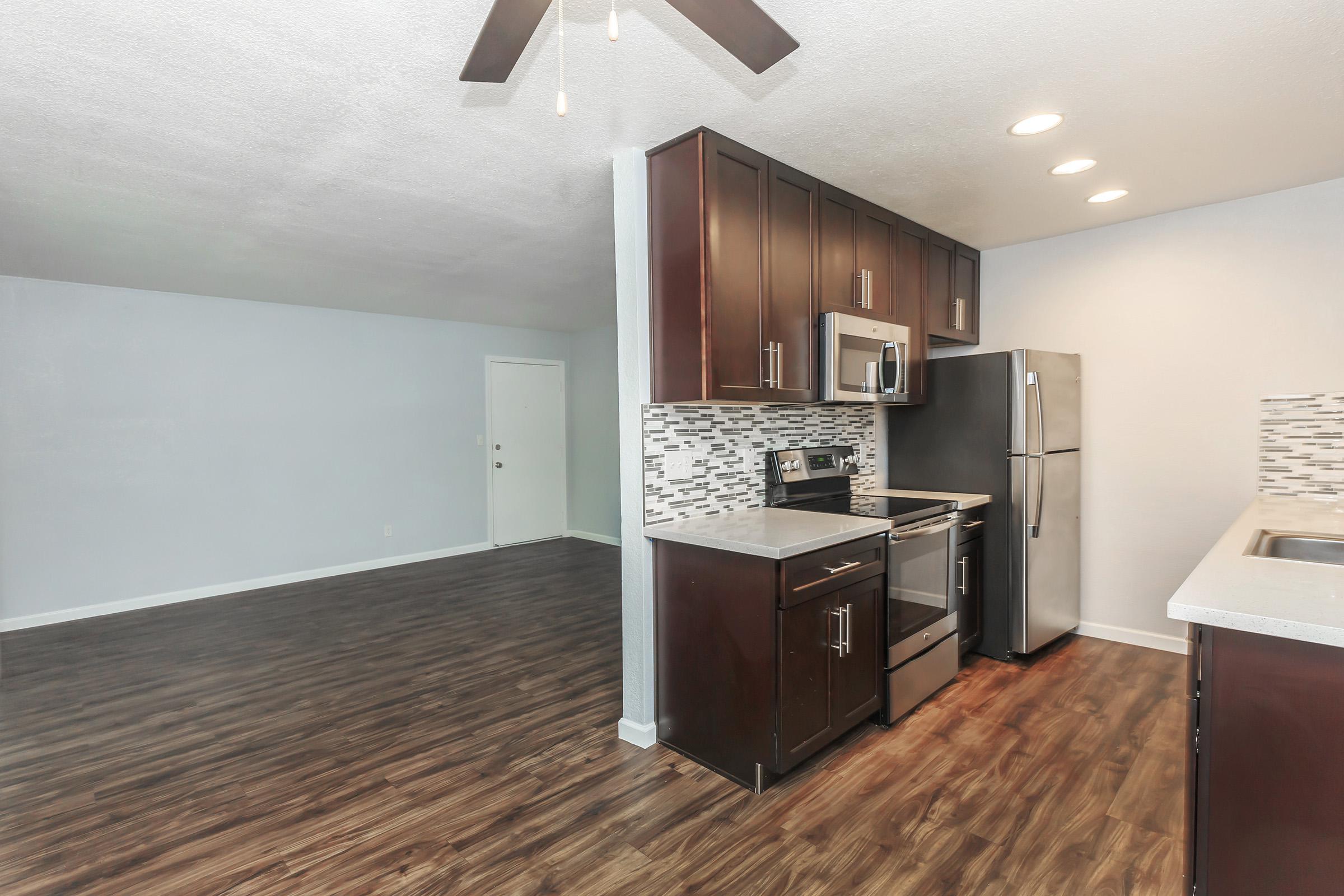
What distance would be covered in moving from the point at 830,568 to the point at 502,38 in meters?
1.91

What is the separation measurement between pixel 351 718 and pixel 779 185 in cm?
297

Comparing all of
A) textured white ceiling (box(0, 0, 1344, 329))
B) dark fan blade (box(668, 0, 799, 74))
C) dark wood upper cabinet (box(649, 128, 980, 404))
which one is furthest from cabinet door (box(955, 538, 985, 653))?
dark fan blade (box(668, 0, 799, 74))

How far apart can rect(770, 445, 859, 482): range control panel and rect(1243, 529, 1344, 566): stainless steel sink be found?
173 cm

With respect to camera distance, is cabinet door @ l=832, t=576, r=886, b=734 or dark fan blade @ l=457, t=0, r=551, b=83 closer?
dark fan blade @ l=457, t=0, r=551, b=83

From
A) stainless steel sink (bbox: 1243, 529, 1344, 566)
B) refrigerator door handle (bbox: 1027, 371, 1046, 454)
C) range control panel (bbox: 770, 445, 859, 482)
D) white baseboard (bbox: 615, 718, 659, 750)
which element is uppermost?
refrigerator door handle (bbox: 1027, 371, 1046, 454)

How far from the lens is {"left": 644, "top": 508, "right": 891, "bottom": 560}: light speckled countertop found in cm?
222

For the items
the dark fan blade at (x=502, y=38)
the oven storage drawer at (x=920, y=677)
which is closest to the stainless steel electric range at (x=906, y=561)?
the oven storage drawer at (x=920, y=677)

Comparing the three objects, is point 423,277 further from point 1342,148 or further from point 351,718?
point 1342,148

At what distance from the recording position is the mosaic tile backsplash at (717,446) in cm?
268

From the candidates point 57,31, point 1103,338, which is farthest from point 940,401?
point 57,31

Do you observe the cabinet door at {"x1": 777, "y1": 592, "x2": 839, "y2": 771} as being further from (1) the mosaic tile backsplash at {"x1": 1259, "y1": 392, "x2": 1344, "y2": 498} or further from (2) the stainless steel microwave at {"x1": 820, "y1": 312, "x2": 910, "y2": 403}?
(1) the mosaic tile backsplash at {"x1": 1259, "y1": 392, "x2": 1344, "y2": 498}

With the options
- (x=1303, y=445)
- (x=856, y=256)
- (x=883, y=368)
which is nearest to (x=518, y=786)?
(x=883, y=368)

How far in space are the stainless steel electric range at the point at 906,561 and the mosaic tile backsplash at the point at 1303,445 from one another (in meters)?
1.55

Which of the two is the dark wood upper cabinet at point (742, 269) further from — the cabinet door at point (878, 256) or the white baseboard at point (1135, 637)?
the white baseboard at point (1135, 637)
